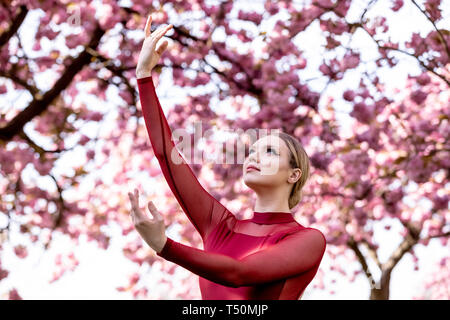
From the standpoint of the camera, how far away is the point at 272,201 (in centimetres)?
261

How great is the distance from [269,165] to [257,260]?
51cm

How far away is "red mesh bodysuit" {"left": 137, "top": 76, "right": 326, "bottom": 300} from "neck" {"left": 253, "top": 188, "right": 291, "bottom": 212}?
3 centimetres

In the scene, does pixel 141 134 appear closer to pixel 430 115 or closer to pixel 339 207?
pixel 339 207

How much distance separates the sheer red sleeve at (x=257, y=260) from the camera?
6.77ft

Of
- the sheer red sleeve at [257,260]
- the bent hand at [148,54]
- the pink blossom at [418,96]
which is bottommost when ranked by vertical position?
the sheer red sleeve at [257,260]

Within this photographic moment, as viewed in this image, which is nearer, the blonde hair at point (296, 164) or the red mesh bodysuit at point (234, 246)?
the red mesh bodysuit at point (234, 246)

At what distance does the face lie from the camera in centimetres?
258

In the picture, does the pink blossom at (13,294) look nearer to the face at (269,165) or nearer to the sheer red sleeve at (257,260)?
the face at (269,165)

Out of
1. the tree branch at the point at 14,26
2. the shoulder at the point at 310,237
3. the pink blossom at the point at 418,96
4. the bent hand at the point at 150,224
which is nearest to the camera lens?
the bent hand at the point at 150,224

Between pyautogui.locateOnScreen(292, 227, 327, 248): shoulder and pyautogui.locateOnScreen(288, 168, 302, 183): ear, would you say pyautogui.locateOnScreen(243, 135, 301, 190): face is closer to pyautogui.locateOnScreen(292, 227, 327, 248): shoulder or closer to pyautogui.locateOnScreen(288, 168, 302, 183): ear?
pyautogui.locateOnScreen(288, 168, 302, 183): ear

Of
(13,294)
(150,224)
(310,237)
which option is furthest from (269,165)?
(13,294)

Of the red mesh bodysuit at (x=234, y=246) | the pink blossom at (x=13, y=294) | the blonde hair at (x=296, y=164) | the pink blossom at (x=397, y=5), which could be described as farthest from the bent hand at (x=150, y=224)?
the pink blossom at (x=13, y=294)

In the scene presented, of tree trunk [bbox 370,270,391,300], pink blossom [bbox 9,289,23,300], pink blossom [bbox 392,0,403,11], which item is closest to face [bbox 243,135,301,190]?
pink blossom [bbox 392,0,403,11]

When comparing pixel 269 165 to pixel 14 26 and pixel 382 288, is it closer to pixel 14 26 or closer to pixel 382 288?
pixel 14 26
